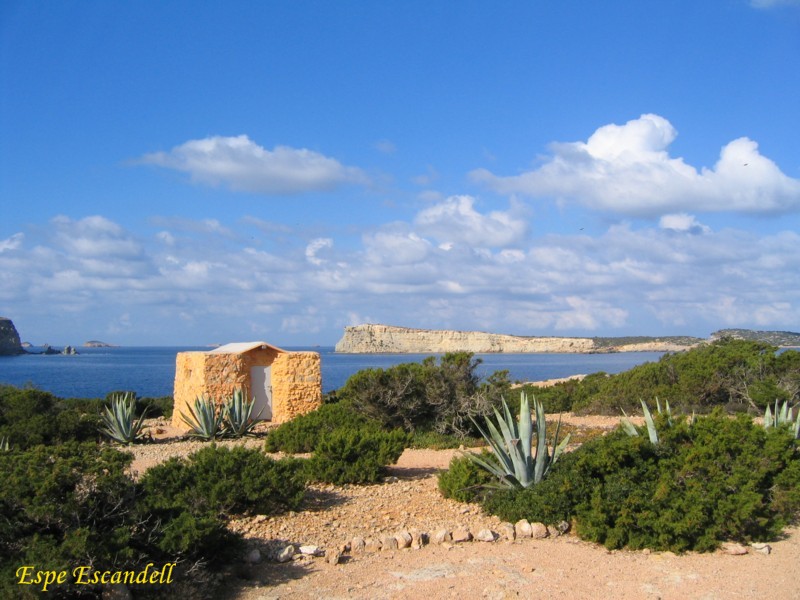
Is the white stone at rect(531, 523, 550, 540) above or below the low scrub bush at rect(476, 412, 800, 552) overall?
below

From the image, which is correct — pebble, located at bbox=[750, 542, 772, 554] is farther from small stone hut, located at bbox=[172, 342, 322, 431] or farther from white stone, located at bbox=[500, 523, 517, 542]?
small stone hut, located at bbox=[172, 342, 322, 431]

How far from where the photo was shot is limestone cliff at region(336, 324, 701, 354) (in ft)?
363

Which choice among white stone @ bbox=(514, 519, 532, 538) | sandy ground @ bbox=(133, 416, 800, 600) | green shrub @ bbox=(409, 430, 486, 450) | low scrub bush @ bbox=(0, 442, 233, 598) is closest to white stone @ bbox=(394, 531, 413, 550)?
sandy ground @ bbox=(133, 416, 800, 600)

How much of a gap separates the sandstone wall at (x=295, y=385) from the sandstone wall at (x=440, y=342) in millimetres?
92897

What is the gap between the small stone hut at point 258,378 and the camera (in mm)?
14570

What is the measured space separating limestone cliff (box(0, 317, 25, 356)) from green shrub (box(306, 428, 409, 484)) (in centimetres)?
13471

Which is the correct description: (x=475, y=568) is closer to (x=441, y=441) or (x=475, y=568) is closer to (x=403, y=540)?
(x=403, y=540)

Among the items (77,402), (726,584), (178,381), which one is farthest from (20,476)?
(77,402)

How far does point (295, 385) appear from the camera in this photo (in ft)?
49.3

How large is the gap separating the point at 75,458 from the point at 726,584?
16.1 ft

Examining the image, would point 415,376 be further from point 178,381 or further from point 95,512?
point 95,512

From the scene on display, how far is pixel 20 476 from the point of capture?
4.48m

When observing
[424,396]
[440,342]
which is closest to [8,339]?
[440,342]

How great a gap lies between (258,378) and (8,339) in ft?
436
